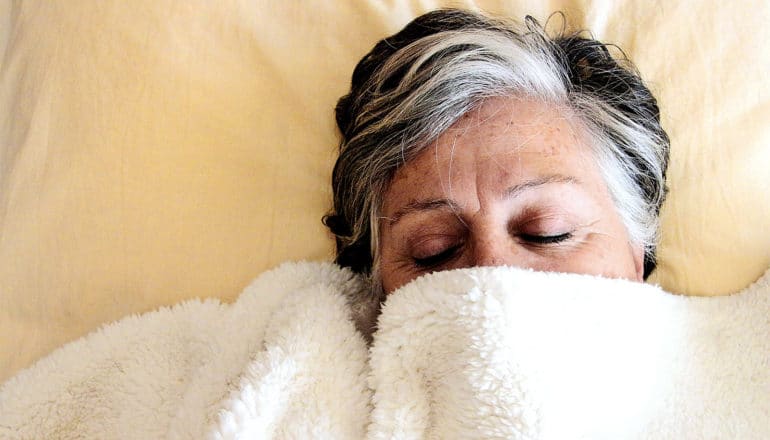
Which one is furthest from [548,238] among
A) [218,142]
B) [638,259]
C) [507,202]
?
[218,142]

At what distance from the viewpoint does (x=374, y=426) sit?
2.67 ft

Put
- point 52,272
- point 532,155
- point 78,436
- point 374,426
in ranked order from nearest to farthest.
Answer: point 374,426
point 532,155
point 78,436
point 52,272

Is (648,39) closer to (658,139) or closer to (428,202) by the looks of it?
(658,139)

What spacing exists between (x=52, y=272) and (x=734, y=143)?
114 centimetres

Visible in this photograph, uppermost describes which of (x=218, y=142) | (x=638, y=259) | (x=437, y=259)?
(x=218, y=142)

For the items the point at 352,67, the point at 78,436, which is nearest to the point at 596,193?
the point at 352,67

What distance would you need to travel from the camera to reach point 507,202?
0.91 m

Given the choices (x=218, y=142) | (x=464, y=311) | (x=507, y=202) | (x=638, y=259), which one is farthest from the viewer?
(x=218, y=142)

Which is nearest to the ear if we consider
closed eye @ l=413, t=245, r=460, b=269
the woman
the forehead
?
the woman

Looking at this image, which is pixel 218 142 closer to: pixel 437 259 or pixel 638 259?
pixel 437 259

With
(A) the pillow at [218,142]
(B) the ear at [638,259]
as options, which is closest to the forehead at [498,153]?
(B) the ear at [638,259]

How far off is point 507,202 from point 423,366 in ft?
0.78

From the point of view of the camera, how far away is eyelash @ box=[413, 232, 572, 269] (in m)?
0.92

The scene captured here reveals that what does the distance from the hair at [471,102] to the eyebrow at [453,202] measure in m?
0.07
